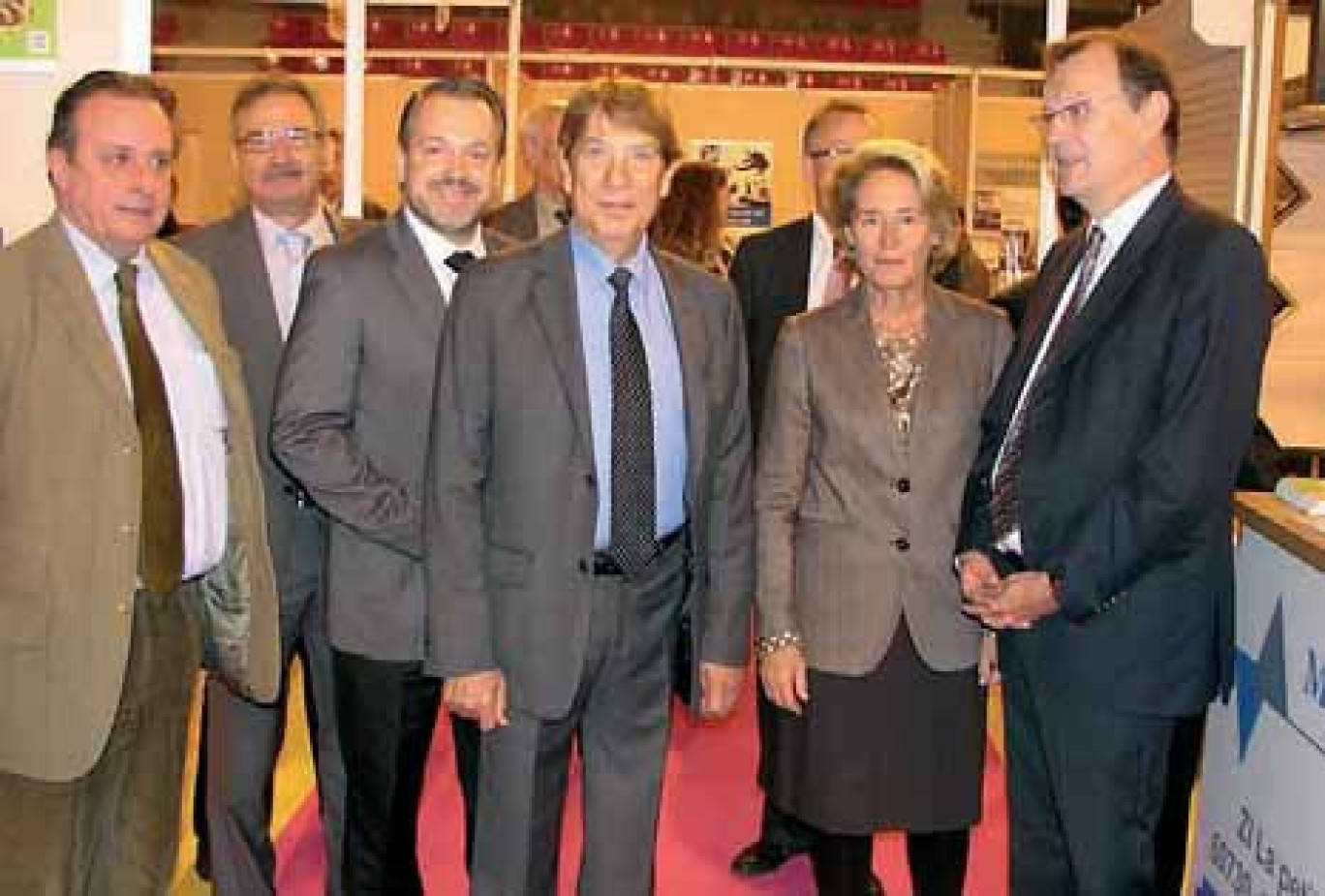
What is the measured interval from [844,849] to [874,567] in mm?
528

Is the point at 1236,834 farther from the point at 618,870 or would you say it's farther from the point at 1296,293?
the point at 1296,293

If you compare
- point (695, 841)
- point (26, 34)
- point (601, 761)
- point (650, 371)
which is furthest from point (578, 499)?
point (695, 841)

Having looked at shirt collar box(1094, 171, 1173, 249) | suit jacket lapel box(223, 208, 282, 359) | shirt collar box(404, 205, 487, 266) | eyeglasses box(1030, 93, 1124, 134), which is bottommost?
suit jacket lapel box(223, 208, 282, 359)

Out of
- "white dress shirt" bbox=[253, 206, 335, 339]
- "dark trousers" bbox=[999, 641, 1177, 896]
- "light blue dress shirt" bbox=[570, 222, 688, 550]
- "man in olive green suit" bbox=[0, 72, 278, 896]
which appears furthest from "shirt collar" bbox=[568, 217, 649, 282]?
"dark trousers" bbox=[999, 641, 1177, 896]

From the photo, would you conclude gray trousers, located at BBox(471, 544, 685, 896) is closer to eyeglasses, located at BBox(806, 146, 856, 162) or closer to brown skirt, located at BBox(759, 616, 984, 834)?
brown skirt, located at BBox(759, 616, 984, 834)

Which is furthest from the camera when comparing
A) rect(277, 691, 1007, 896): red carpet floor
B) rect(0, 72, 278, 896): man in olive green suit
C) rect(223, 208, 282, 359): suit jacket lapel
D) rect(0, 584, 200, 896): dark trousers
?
rect(277, 691, 1007, 896): red carpet floor

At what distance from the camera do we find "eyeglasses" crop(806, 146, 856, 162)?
13.3 feet

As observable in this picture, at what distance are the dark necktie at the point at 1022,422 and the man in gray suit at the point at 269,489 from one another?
4.13ft

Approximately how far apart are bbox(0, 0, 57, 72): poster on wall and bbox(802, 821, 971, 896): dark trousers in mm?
1999

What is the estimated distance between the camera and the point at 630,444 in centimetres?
245

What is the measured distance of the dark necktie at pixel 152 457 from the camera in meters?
2.37

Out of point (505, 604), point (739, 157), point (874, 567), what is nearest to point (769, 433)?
point (874, 567)

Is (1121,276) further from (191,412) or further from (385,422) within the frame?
(191,412)

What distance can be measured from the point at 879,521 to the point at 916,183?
58 cm
